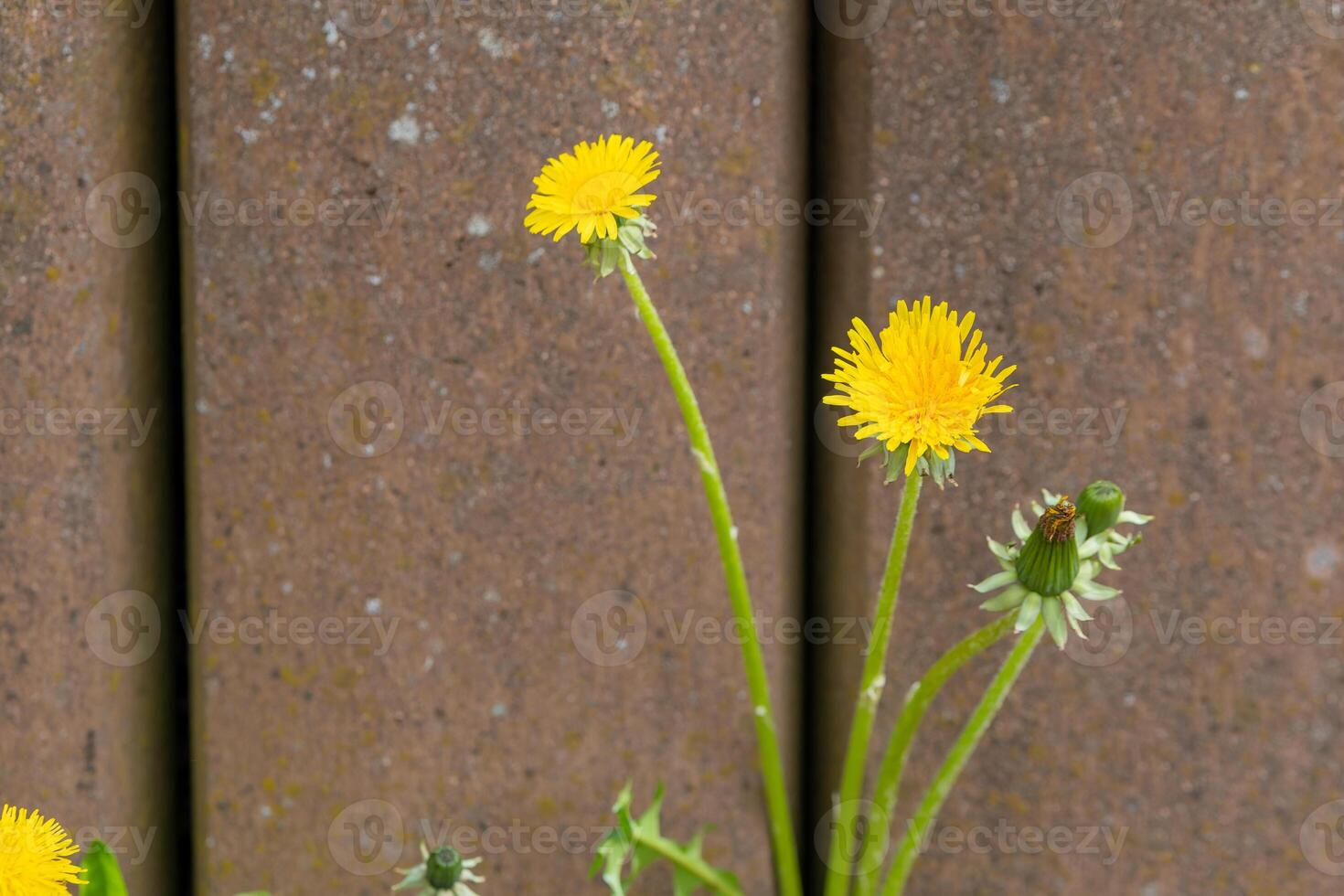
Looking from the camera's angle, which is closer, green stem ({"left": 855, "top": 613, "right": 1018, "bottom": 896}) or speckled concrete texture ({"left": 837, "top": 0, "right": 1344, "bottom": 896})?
green stem ({"left": 855, "top": 613, "right": 1018, "bottom": 896})

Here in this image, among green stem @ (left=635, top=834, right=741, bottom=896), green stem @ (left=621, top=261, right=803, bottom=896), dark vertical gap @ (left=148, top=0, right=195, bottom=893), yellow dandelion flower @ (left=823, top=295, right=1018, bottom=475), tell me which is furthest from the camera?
dark vertical gap @ (left=148, top=0, right=195, bottom=893)

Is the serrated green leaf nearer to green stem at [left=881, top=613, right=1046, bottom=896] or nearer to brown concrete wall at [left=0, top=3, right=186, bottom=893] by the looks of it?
brown concrete wall at [left=0, top=3, right=186, bottom=893]

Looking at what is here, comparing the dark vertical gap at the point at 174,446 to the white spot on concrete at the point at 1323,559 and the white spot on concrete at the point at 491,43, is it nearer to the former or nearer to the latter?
the white spot on concrete at the point at 491,43

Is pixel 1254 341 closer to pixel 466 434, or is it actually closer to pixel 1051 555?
pixel 1051 555

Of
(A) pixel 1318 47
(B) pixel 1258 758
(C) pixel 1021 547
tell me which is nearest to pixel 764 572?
(C) pixel 1021 547

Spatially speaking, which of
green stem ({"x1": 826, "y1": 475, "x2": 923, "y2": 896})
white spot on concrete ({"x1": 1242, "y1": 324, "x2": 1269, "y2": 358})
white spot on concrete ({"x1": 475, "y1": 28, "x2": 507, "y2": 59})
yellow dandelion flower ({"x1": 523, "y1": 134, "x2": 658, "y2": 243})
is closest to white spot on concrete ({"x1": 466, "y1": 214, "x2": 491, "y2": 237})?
white spot on concrete ({"x1": 475, "y1": 28, "x2": 507, "y2": 59})

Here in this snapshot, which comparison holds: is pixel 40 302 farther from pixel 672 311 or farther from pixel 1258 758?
pixel 1258 758

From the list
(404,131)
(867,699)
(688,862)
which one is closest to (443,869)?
(688,862)
